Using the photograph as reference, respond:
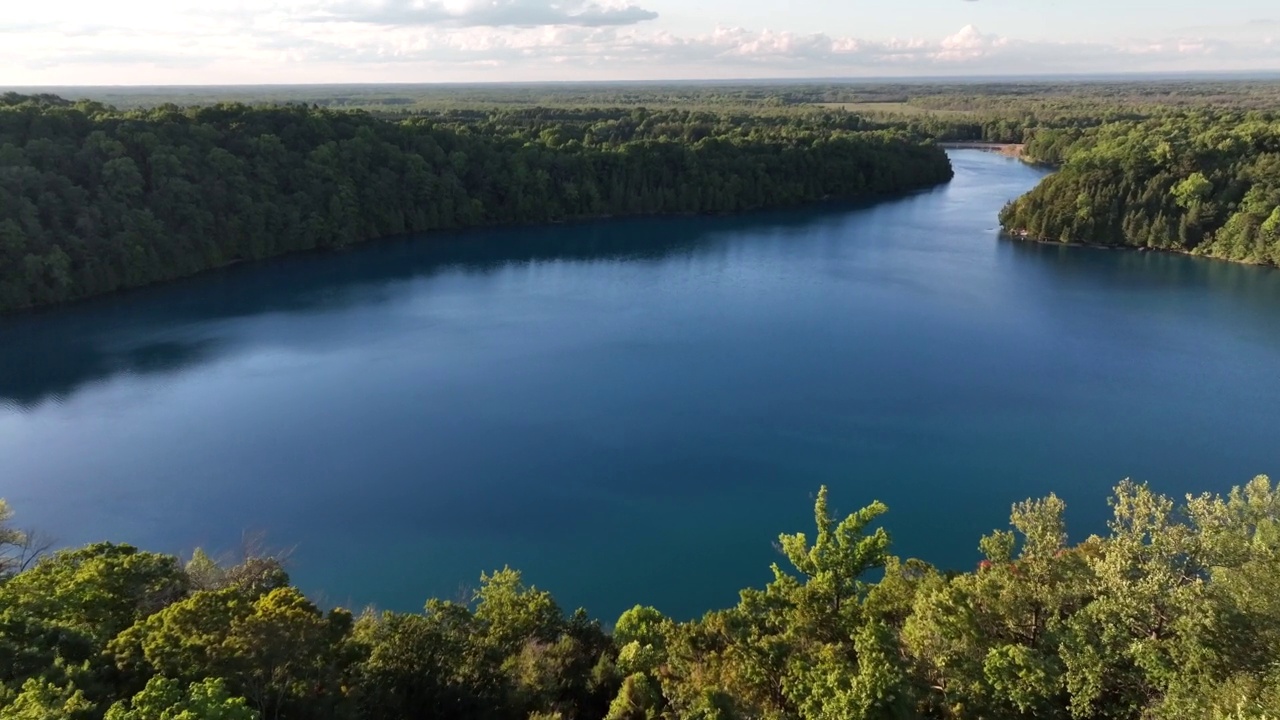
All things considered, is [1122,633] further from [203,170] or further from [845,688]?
[203,170]

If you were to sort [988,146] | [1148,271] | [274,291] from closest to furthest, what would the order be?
[274,291], [1148,271], [988,146]

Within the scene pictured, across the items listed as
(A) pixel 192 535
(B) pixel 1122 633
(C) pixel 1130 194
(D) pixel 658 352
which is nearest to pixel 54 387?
(A) pixel 192 535

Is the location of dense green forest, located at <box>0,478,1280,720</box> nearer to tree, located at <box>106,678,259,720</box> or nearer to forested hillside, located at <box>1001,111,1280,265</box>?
tree, located at <box>106,678,259,720</box>

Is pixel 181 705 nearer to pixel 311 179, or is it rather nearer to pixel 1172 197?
pixel 311 179

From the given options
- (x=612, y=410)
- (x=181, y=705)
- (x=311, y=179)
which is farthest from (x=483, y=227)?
(x=181, y=705)

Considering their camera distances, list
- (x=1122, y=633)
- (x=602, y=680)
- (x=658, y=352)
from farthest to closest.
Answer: (x=658, y=352)
(x=602, y=680)
(x=1122, y=633)

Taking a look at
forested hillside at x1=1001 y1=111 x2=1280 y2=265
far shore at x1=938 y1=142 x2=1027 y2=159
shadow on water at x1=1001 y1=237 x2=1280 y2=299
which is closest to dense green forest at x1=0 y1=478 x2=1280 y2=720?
shadow on water at x1=1001 y1=237 x2=1280 y2=299
